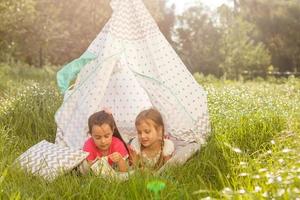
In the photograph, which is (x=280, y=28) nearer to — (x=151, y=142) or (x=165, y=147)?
(x=165, y=147)

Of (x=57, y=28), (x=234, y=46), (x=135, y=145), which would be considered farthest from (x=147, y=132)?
(x=234, y=46)

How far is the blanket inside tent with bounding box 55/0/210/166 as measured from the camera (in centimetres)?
598

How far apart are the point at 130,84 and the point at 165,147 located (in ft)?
4.34

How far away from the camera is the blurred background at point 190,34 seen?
2120cm

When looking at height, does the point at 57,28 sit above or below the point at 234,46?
above

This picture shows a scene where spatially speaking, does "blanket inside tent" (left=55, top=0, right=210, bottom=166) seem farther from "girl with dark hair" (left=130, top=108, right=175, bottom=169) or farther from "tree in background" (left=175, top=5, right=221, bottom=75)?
"tree in background" (left=175, top=5, right=221, bottom=75)

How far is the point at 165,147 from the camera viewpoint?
17.0 ft

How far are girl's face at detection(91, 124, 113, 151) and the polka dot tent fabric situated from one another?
2.74ft

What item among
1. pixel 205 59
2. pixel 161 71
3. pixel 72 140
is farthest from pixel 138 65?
pixel 205 59

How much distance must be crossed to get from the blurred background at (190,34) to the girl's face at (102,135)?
11930mm

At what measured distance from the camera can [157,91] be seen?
6.23m

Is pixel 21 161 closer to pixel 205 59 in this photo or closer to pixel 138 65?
pixel 138 65

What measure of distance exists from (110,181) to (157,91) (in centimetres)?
233

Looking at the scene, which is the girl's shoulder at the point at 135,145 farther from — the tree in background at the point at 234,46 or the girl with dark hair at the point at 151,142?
the tree in background at the point at 234,46
